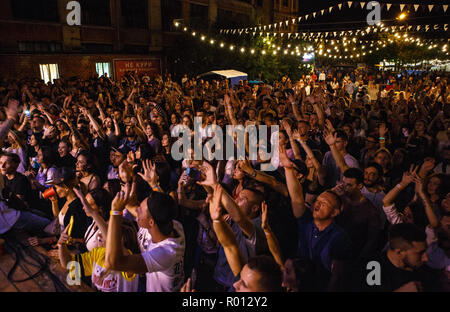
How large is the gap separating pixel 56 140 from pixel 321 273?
5.74 m

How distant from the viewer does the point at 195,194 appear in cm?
387

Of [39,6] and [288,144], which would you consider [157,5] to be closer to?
[39,6]

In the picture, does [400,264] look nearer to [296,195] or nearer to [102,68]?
[296,195]

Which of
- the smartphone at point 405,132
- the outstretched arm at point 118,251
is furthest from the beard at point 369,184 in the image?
the smartphone at point 405,132

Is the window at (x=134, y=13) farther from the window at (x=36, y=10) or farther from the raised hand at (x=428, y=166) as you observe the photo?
the raised hand at (x=428, y=166)

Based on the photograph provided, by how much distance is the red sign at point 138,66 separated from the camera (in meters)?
20.0

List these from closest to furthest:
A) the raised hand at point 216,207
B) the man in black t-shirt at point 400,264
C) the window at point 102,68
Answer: the man in black t-shirt at point 400,264
the raised hand at point 216,207
the window at point 102,68

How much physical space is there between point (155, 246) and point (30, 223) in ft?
6.44

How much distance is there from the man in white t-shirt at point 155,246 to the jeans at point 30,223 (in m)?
1.66

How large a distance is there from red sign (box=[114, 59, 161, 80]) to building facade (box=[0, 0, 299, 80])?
0.07 m

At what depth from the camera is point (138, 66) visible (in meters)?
21.2

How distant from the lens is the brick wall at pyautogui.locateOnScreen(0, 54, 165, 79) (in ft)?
51.6

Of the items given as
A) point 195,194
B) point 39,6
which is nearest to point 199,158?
point 195,194

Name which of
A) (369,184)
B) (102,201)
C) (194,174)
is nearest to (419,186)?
(369,184)
